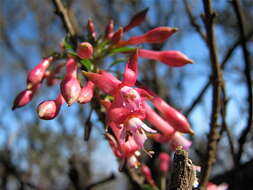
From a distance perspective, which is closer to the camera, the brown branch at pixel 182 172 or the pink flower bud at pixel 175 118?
the brown branch at pixel 182 172

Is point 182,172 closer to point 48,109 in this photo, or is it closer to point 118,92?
point 118,92

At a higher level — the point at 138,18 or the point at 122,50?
the point at 138,18

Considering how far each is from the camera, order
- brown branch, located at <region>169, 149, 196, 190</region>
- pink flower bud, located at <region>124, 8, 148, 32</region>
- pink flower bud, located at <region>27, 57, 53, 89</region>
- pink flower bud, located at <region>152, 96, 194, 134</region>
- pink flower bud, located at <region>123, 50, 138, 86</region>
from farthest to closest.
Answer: pink flower bud, located at <region>124, 8, 148, 32</region>, pink flower bud, located at <region>27, 57, 53, 89</region>, pink flower bud, located at <region>152, 96, 194, 134</region>, pink flower bud, located at <region>123, 50, 138, 86</region>, brown branch, located at <region>169, 149, 196, 190</region>

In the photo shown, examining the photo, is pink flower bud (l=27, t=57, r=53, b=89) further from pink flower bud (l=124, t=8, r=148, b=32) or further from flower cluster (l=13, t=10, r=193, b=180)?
pink flower bud (l=124, t=8, r=148, b=32)

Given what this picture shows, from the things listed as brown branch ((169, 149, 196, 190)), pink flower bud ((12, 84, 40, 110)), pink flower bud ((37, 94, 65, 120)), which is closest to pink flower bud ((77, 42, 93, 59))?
pink flower bud ((37, 94, 65, 120))

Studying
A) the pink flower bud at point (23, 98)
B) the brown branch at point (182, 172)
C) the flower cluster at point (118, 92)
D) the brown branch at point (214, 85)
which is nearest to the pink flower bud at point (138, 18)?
the flower cluster at point (118, 92)

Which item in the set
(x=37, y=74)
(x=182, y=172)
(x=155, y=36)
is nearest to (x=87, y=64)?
(x=37, y=74)

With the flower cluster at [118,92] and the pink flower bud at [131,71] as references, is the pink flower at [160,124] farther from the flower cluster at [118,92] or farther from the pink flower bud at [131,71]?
the pink flower bud at [131,71]
